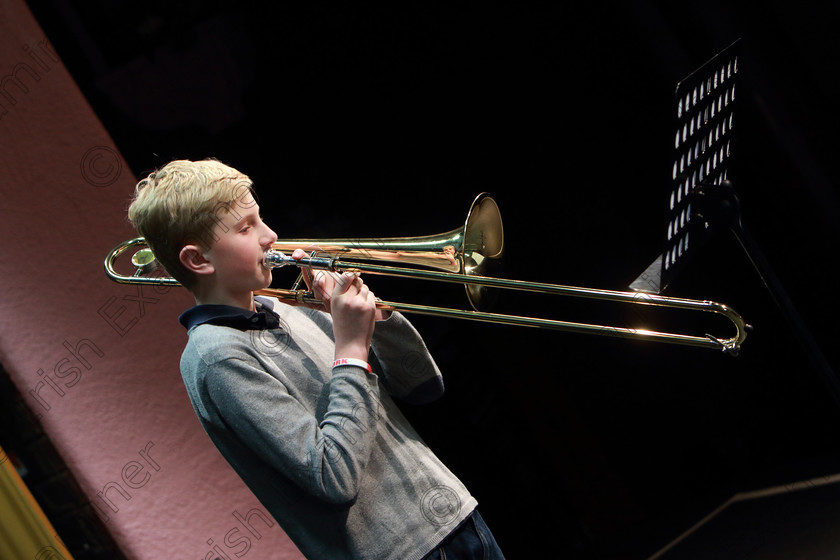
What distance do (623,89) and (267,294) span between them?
3.93 feet

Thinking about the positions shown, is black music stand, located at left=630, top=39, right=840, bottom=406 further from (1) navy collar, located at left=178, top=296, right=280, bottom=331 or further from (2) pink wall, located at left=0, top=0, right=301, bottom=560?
(2) pink wall, located at left=0, top=0, right=301, bottom=560

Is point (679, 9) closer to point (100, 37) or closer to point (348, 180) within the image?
Result: point (348, 180)

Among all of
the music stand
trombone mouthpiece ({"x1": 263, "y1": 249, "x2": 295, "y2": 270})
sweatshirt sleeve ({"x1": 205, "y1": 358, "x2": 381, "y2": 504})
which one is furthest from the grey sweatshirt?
the music stand

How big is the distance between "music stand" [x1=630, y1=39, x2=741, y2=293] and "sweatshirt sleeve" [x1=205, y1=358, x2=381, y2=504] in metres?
0.71

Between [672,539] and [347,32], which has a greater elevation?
[347,32]

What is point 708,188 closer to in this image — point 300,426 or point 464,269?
point 464,269

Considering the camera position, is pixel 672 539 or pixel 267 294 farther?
pixel 672 539

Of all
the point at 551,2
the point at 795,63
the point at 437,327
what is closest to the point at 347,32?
the point at 551,2

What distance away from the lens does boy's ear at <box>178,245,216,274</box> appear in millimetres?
1264

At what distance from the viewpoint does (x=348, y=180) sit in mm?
1903

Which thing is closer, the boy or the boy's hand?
the boy

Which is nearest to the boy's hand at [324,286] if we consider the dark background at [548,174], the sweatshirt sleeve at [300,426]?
the sweatshirt sleeve at [300,426]

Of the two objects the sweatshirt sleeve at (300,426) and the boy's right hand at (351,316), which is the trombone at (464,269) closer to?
the boy's right hand at (351,316)

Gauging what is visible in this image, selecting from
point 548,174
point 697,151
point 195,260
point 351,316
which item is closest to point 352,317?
point 351,316
